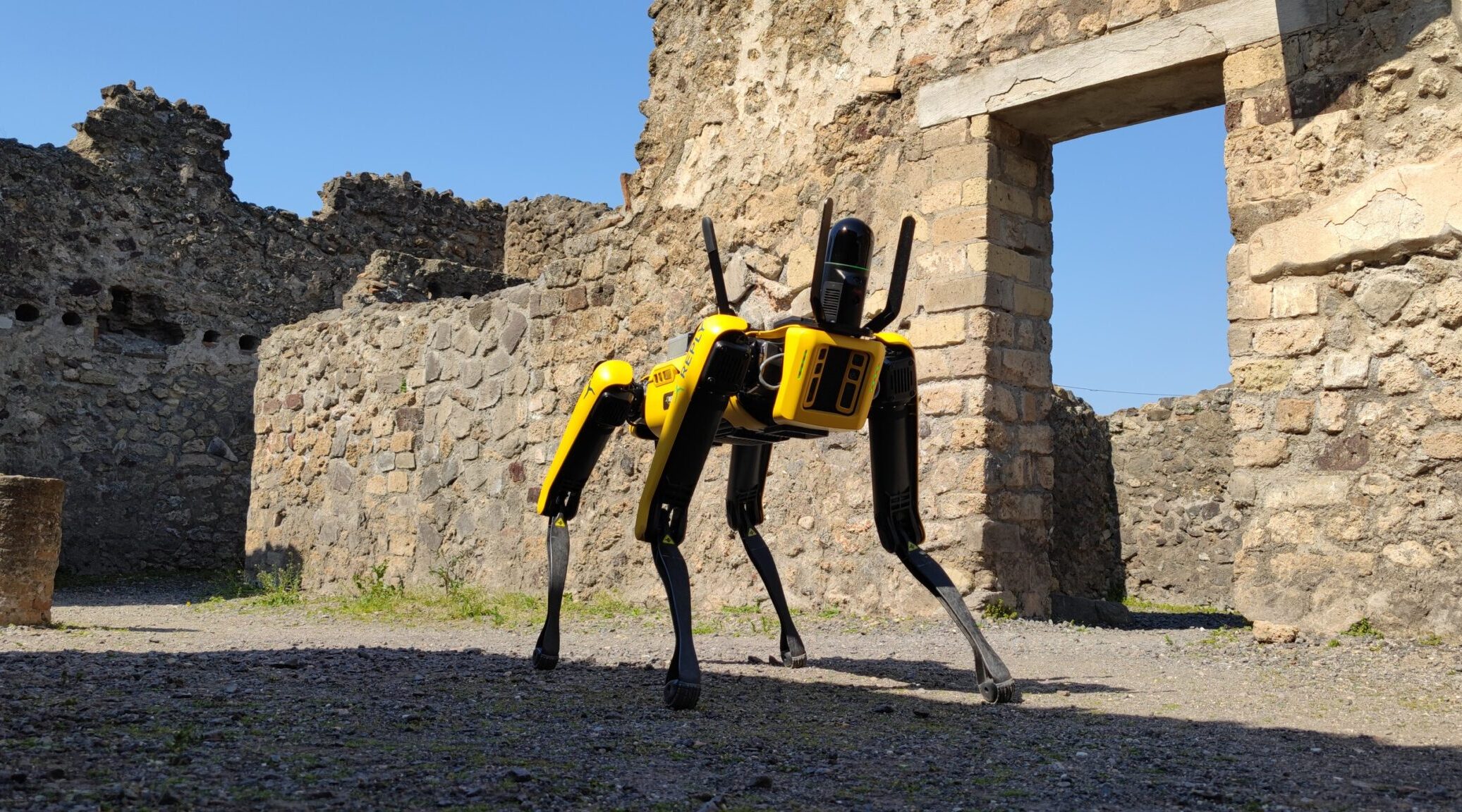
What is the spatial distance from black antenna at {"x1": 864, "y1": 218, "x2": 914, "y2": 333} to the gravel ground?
3.27ft

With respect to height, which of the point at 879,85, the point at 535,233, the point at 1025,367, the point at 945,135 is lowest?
the point at 1025,367

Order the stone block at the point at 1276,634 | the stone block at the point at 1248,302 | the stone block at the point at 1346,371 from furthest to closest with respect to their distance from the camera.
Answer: the stone block at the point at 1248,302
the stone block at the point at 1346,371
the stone block at the point at 1276,634

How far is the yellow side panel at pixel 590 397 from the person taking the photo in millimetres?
3996

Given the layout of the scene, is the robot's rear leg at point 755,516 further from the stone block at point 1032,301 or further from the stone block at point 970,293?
the stone block at point 1032,301

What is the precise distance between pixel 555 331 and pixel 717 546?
1.78 metres

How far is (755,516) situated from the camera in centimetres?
412

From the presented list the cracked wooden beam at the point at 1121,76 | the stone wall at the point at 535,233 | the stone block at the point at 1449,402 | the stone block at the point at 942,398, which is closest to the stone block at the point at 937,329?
the stone block at the point at 942,398

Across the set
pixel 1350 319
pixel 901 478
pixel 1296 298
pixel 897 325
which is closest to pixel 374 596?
pixel 897 325

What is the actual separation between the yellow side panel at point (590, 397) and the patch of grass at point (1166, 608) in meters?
4.71

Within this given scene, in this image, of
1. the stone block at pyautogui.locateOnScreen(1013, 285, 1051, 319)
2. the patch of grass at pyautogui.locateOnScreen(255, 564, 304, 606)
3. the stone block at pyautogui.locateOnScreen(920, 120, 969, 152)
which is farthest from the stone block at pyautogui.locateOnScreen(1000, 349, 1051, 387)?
the patch of grass at pyautogui.locateOnScreen(255, 564, 304, 606)

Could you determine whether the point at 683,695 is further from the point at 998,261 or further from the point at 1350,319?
the point at 998,261

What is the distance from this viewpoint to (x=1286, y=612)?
15.0 feet

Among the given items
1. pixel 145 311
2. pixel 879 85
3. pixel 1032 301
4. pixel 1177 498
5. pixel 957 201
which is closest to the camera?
pixel 957 201

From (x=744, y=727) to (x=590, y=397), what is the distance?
1360mm
